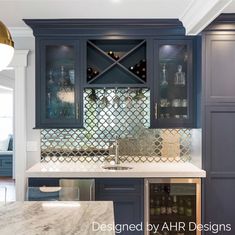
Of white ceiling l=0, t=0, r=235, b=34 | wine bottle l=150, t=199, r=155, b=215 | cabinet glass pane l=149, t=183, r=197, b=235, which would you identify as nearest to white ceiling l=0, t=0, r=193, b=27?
white ceiling l=0, t=0, r=235, b=34

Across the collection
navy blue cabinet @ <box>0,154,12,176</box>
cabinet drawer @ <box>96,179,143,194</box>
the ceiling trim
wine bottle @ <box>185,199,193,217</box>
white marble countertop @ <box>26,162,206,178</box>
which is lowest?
navy blue cabinet @ <box>0,154,12,176</box>

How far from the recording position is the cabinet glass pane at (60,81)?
366cm

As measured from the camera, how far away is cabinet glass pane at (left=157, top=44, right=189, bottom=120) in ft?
12.0

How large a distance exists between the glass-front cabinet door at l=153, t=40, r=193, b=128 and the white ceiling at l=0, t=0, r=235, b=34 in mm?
330

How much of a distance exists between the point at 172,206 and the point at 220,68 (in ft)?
5.15

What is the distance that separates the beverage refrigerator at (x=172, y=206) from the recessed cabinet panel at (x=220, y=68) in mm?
944

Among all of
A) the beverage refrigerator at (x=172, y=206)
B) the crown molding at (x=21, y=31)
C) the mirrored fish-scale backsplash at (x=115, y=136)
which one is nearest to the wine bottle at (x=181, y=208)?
the beverage refrigerator at (x=172, y=206)

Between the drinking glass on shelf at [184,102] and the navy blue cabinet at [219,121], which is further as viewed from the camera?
the drinking glass on shelf at [184,102]

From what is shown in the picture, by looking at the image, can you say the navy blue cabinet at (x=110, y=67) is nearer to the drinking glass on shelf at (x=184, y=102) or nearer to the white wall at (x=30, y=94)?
the drinking glass on shelf at (x=184, y=102)

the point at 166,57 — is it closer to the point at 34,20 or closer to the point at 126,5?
the point at 126,5

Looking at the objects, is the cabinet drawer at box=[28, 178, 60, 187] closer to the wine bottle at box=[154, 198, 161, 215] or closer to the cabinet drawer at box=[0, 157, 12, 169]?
the wine bottle at box=[154, 198, 161, 215]

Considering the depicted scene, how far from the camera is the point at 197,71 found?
3.57 metres

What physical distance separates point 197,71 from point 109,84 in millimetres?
1018

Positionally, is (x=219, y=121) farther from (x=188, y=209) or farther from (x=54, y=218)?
(x=54, y=218)
